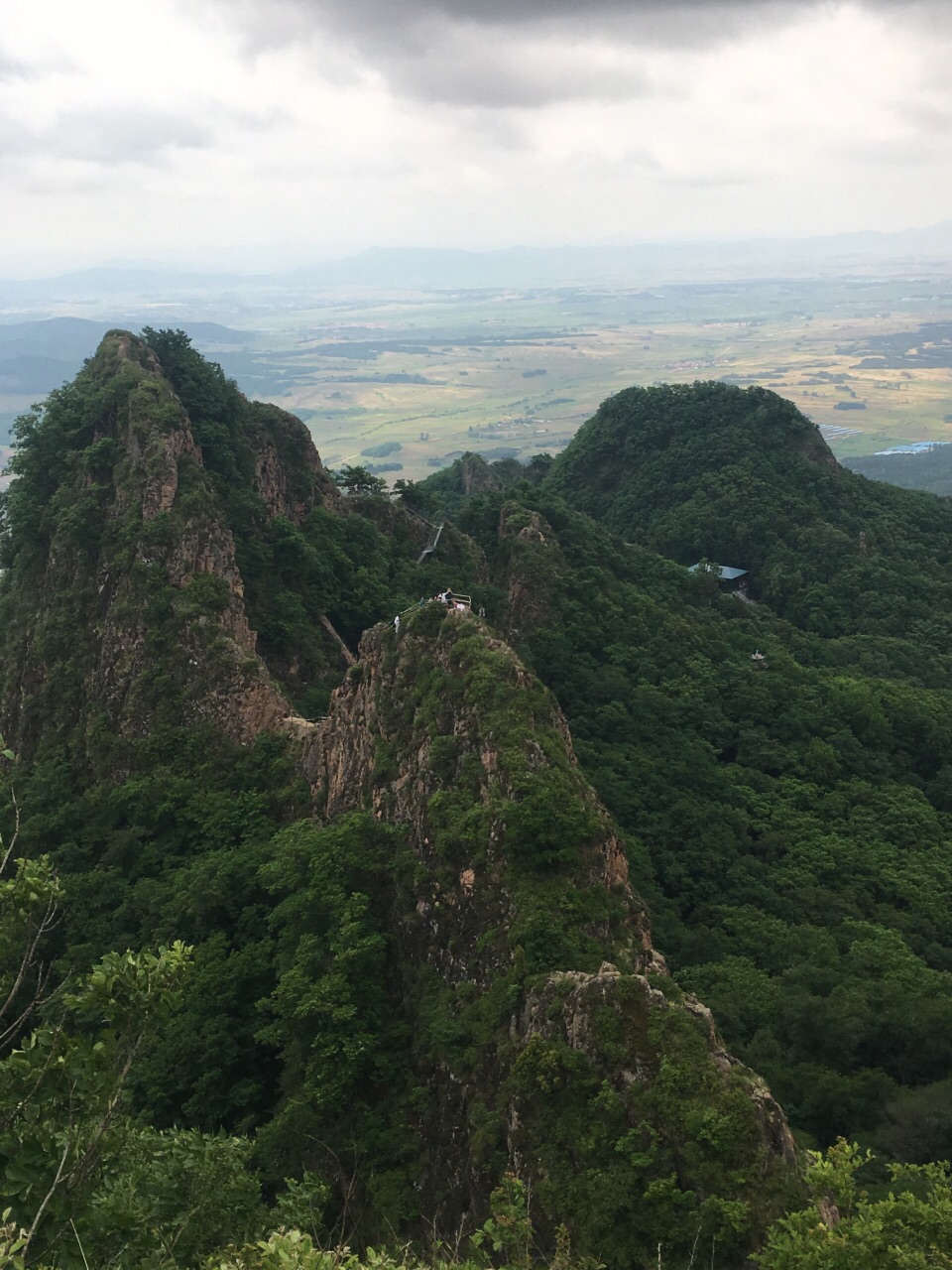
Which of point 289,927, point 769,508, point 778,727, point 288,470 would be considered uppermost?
point 288,470

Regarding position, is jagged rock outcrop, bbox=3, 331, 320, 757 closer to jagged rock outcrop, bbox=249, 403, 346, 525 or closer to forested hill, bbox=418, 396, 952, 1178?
jagged rock outcrop, bbox=249, 403, 346, 525

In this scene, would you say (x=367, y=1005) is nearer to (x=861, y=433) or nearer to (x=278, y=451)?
(x=278, y=451)

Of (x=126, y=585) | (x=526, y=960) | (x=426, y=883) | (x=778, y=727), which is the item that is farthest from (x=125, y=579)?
(x=778, y=727)

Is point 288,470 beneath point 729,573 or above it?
above

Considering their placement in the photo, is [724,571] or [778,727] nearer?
[778,727]

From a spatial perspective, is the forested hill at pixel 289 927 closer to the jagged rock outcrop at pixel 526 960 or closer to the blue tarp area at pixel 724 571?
the jagged rock outcrop at pixel 526 960

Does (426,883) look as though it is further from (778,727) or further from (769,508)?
(769,508)

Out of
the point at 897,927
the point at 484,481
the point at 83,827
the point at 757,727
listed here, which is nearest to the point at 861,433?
the point at 484,481
